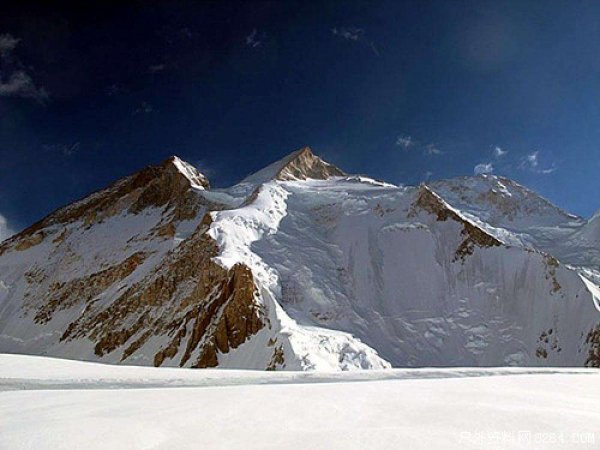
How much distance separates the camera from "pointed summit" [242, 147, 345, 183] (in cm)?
7869

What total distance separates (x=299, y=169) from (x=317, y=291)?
1809 inches

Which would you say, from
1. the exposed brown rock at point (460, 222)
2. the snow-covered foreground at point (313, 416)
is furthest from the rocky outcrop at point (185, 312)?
the snow-covered foreground at point (313, 416)

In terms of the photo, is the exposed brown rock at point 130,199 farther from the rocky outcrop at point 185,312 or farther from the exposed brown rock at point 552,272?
the exposed brown rock at point 552,272

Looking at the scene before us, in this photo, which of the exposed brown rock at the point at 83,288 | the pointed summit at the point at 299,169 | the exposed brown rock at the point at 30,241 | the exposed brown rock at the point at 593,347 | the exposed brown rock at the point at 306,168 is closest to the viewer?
the exposed brown rock at the point at 593,347

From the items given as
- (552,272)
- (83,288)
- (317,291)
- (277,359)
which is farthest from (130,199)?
(552,272)

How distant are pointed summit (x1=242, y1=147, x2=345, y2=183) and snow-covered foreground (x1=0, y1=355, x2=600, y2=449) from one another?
69.4 meters

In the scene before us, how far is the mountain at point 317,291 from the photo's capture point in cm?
3297

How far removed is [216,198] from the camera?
70.6 m

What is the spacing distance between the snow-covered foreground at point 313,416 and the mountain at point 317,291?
1992cm

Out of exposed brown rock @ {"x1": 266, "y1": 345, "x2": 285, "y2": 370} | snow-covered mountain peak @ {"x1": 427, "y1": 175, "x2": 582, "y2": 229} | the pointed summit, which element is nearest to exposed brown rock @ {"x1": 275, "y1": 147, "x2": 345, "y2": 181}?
the pointed summit

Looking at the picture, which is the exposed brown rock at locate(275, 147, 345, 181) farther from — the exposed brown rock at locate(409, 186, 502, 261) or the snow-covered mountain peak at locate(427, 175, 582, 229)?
the exposed brown rock at locate(409, 186, 502, 261)

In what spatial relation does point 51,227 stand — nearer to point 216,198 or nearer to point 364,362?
point 216,198

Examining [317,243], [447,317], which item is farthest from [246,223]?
[447,317]

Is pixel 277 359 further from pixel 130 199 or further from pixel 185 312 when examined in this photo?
pixel 130 199
